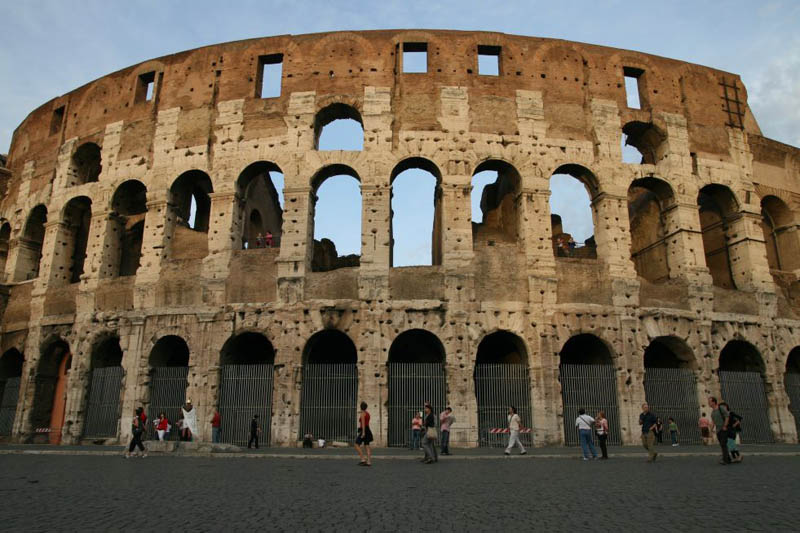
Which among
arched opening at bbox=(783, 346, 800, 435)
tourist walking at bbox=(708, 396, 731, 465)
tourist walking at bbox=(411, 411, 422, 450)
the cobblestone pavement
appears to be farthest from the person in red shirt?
arched opening at bbox=(783, 346, 800, 435)

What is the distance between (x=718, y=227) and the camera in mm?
17609

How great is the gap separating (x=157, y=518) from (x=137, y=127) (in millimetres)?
15474

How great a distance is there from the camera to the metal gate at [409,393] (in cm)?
1369

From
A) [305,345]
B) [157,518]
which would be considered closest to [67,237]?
[305,345]

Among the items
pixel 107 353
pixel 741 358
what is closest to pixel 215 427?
pixel 107 353

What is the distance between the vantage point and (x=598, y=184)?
15.8 metres

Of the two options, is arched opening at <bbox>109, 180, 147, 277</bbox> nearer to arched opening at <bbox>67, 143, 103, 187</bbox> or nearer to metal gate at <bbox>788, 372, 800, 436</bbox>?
arched opening at <bbox>67, 143, 103, 187</bbox>

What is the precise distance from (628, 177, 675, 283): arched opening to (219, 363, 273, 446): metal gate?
11.8 m

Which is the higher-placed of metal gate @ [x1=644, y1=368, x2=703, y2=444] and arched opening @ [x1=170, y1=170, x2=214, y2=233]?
arched opening @ [x1=170, y1=170, x2=214, y2=233]

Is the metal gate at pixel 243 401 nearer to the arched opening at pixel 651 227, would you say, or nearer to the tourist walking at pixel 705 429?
the tourist walking at pixel 705 429

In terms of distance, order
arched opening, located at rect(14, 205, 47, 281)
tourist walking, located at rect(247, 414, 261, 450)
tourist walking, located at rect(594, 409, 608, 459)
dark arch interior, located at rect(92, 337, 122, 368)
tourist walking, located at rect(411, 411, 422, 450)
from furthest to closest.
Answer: arched opening, located at rect(14, 205, 47, 281) < dark arch interior, located at rect(92, 337, 122, 368) < tourist walking, located at rect(247, 414, 261, 450) < tourist walking, located at rect(411, 411, 422, 450) < tourist walking, located at rect(594, 409, 608, 459)

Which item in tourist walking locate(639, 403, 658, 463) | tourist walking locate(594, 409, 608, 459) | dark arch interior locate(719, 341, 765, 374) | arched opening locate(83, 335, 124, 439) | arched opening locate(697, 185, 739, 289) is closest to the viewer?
tourist walking locate(639, 403, 658, 463)

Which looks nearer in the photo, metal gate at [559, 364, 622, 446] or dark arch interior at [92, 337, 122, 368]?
metal gate at [559, 364, 622, 446]

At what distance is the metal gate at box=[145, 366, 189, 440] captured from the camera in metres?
14.5
